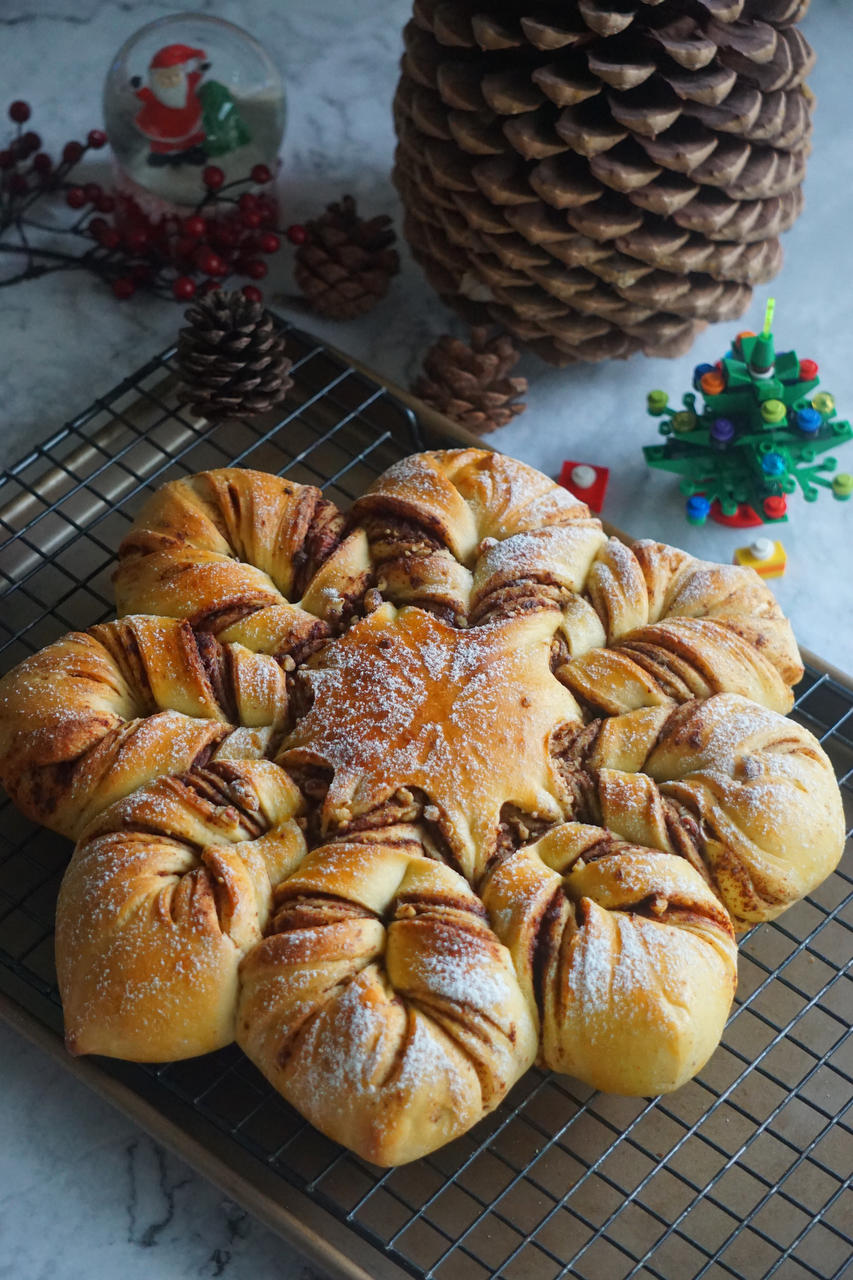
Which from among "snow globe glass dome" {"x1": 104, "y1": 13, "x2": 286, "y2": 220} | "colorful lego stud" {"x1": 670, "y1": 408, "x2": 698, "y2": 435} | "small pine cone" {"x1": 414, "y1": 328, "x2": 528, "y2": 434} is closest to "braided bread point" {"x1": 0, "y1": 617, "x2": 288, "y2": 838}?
"small pine cone" {"x1": 414, "y1": 328, "x2": 528, "y2": 434}

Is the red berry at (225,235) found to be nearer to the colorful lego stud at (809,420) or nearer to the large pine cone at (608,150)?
the large pine cone at (608,150)

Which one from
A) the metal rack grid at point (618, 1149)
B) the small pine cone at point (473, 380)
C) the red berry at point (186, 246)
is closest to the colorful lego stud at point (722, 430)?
the small pine cone at point (473, 380)

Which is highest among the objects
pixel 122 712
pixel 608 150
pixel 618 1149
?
pixel 608 150

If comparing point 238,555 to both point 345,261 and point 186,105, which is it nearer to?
point 345,261

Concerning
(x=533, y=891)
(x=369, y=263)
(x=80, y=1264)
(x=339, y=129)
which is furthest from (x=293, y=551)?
(x=339, y=129)

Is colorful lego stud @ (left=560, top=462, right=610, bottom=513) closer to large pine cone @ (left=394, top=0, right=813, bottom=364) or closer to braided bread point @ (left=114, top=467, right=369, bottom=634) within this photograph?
large pine cone @ (left=394, top=0, right=813, bottom=364)

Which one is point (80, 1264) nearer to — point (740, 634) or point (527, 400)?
point (740, 634)

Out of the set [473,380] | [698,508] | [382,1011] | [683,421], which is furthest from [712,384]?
[382,1011]
